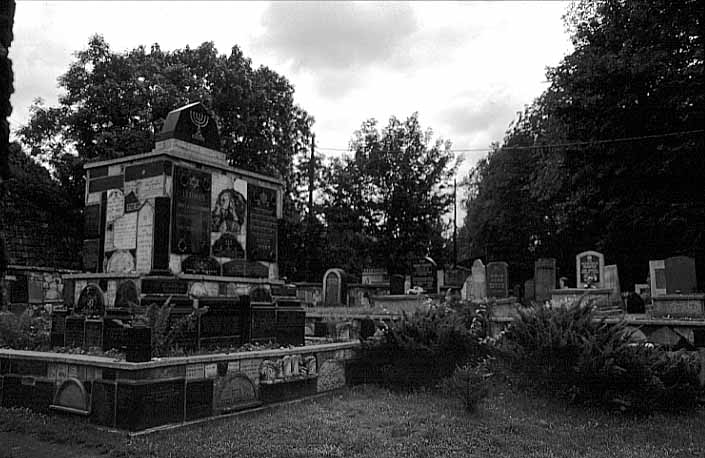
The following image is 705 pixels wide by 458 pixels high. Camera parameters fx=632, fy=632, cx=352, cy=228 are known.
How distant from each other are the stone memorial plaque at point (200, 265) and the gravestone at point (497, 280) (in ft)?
39.8

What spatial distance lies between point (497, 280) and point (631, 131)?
8.27m

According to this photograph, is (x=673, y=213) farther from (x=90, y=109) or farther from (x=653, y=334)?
(x=90, y=109)

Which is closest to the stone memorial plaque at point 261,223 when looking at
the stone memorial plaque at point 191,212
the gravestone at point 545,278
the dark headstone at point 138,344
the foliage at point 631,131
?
the stone memorial plaque at point 191,212

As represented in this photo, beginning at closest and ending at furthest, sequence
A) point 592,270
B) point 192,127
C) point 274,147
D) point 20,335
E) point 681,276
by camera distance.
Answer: point 20,335, point 192,127, point 681,276, point 592,270, point 274,147

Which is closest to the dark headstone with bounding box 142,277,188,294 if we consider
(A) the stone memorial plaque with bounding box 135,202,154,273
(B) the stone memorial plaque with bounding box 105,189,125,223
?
(A) the stone memorial plaque with bounding box 135,202,154,273

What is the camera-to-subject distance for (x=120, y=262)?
9.78 meters

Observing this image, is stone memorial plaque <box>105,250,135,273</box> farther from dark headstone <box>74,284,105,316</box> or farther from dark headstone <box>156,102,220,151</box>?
dark headstone <box>156,102,220,151</box>

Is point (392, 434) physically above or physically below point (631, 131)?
below

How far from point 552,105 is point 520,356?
1947 centimetres

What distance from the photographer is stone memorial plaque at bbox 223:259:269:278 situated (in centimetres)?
1055

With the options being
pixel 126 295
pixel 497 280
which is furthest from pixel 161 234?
pixel 497 280

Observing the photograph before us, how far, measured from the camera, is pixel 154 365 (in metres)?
7.11

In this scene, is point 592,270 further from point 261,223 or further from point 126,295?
point 126,295

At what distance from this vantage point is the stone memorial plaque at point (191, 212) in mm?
9695
